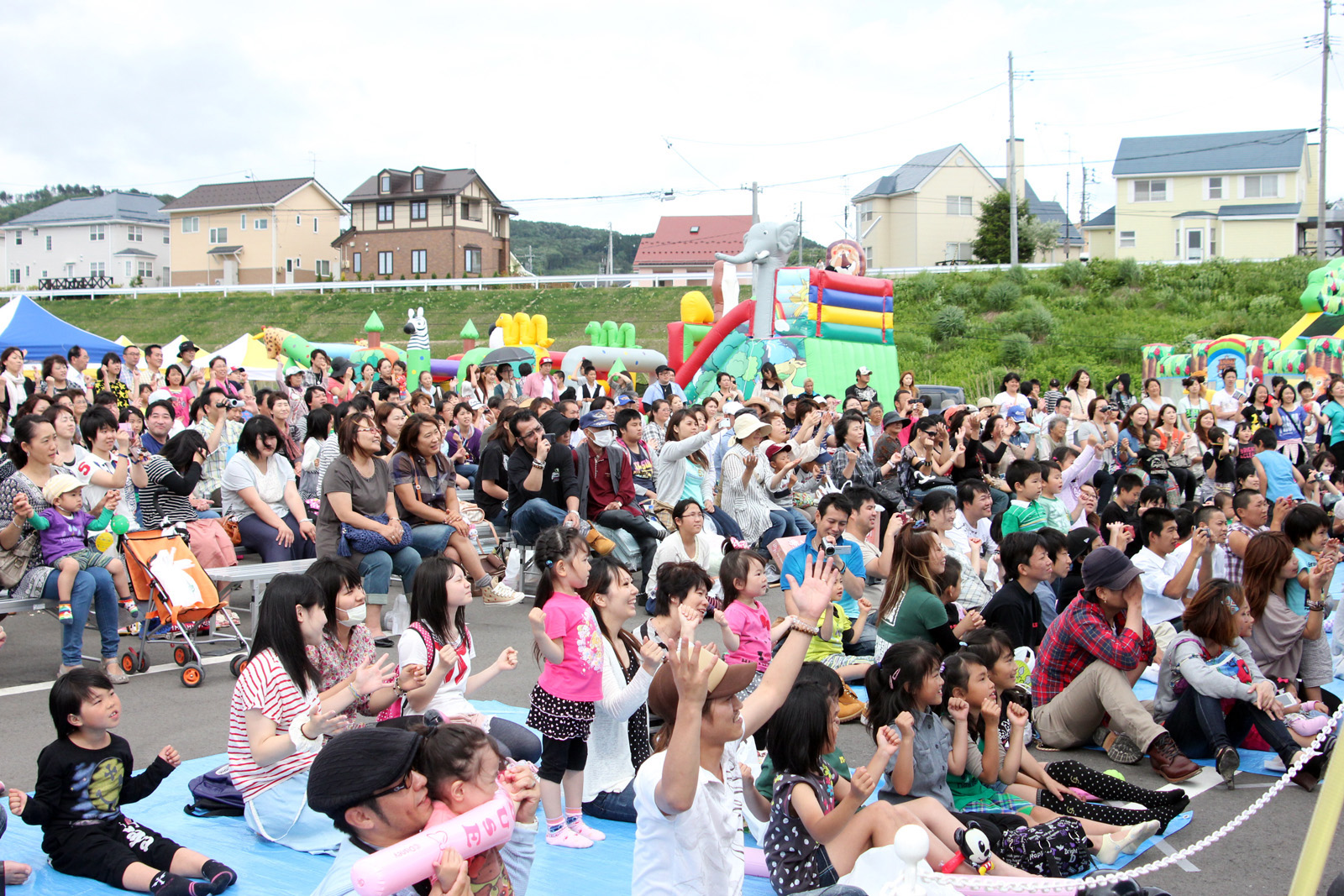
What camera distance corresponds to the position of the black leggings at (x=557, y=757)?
4.69 metres

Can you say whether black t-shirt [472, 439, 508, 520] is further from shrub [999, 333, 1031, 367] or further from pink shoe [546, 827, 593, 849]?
shrub [999, 333, 1031, 367]

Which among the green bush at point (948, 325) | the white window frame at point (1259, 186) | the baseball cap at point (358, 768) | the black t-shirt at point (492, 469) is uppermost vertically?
the white window frame at point (1259, 186)

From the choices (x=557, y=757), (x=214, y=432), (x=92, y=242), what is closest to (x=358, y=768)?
(x=557, y=757)

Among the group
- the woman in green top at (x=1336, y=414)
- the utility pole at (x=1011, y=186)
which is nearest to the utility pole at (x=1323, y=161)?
the utility pole at (x=1011, y=186)

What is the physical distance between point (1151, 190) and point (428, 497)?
48610 millimetres

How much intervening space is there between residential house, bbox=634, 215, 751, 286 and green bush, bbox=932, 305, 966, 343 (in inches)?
1100

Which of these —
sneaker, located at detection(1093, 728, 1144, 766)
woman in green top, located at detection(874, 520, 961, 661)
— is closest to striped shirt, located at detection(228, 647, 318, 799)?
woman in green top, located at detection(874, 520, 961, 661)

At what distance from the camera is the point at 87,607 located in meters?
6.60

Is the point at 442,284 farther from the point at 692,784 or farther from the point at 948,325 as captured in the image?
the point at 692,784

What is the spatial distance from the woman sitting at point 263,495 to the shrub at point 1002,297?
28.6m

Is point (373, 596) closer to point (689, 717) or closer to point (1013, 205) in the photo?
point (689, 717)

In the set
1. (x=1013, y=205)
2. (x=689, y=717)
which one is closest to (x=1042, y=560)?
(x=689, y=717)

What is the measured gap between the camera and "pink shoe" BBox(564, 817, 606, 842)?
4727 mm

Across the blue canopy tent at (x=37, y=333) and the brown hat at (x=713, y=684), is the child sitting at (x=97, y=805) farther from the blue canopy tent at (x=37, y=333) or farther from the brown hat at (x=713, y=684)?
the blue canopy tent at (x=37, y=333)
